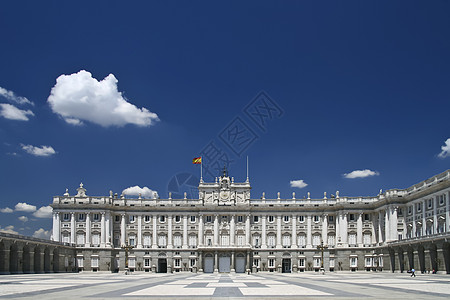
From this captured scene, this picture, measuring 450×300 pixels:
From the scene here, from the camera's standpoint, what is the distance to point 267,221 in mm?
110000

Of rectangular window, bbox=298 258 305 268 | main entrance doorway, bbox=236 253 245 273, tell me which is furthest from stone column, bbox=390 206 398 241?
main entrance doorway, bbox=236 253 245 273

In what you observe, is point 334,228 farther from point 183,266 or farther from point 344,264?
point 183,266

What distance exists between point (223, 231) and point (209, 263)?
792 cm

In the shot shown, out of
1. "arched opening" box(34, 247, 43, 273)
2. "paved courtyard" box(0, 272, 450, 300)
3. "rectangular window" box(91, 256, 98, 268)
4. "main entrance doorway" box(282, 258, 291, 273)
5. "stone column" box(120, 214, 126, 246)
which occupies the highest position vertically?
"stone column" box(120, 214, 126, 246)

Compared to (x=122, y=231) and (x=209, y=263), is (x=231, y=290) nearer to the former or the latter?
(x=209, y=263)

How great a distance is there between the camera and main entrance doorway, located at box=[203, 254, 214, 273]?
349 ft

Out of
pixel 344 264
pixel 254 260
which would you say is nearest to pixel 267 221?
pixel 254 260

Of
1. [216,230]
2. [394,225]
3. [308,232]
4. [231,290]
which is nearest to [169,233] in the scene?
[216,230]

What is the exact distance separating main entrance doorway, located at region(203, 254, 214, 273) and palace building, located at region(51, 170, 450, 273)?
0.13 meters

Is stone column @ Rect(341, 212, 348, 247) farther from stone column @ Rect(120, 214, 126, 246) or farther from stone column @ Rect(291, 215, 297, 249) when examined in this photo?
stone column @ Rect(120, 214, 126, 246)

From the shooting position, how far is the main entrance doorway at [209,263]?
106 m

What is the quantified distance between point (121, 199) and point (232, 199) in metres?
25.6

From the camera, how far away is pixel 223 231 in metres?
110

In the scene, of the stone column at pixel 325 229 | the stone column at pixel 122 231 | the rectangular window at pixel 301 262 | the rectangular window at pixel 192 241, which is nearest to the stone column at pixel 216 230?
the rectangular window at pixel 192 241
